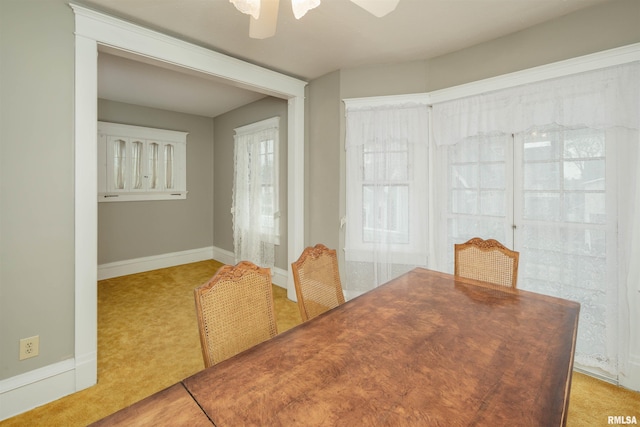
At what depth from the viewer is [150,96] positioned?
4.29 m

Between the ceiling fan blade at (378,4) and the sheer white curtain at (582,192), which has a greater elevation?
the ceiling fan blade at (378,4)

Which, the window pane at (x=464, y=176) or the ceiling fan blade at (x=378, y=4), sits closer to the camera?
the ceiling fan blade at (x=378, y=4)

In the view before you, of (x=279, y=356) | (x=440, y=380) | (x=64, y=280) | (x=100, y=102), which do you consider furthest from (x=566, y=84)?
(x=100, y=102)

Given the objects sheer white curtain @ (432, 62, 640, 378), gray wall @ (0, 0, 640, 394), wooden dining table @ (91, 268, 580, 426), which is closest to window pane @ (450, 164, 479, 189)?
sheer white curtain @ (432, 62, 640, 378)

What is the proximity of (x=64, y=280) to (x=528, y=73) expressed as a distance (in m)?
3.79

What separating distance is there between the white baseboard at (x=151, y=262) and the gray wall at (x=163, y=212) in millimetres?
74

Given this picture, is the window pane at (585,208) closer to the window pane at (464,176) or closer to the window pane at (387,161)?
the window pane at (464,176)

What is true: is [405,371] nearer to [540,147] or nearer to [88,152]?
[540,147]

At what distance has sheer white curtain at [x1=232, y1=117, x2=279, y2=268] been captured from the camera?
4.36m

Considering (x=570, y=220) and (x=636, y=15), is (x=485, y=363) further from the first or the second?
(x=636, y=15)

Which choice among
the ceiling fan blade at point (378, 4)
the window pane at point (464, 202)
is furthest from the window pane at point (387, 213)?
the ceiling fan blade at point (378, 4)

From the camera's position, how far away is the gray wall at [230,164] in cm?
421

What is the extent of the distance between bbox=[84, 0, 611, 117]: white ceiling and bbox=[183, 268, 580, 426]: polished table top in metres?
2.08

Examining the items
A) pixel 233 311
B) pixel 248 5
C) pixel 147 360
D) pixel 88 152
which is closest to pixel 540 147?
pixel 248 5
